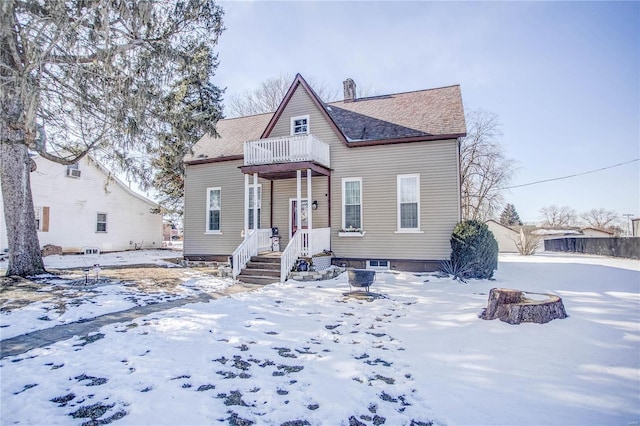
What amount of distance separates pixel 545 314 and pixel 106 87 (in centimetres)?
964

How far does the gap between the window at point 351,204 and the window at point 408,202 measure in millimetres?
1497

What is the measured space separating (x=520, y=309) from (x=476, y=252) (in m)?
5.12

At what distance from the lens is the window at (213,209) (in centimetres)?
1532

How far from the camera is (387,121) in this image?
13281mm

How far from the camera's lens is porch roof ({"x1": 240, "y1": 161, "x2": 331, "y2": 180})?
11617 millimetres

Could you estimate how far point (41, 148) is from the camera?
964 centimetres

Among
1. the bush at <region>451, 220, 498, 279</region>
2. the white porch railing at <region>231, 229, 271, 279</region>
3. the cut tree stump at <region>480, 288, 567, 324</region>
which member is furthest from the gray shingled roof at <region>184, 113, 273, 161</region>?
the cut tree stump at <region>480, 288, 567, 324</region>

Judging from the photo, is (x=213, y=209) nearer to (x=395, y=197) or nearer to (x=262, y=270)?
(x=262, y=270)

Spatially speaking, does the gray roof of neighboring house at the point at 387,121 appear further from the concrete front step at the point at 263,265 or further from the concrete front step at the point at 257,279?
the concrete front step at the point at 257,279

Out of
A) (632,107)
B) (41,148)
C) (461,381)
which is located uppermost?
(632,107)

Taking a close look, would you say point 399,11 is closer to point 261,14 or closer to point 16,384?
point 261,14

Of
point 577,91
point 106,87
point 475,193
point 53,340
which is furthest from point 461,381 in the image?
point 475,193

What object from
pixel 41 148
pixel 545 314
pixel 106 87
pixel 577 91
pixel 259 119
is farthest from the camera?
pixel 259 119

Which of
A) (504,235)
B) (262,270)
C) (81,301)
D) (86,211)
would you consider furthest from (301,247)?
(504,235)
